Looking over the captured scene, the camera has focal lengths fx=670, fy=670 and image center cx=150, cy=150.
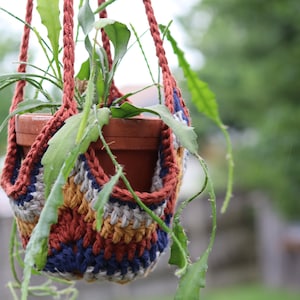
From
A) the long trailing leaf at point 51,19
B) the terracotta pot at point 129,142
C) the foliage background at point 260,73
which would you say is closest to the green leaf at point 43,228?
the terracotta pot at point 129,142

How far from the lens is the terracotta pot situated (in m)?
0.69

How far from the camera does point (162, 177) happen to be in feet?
2.29

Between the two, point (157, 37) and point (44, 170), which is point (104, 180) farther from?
point (157, 37)

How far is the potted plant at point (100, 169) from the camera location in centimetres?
65

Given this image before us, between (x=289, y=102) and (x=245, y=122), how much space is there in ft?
1.39

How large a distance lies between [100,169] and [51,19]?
191mm

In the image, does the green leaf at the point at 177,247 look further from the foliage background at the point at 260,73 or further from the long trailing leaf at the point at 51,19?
the foliage background at the point at 260,73

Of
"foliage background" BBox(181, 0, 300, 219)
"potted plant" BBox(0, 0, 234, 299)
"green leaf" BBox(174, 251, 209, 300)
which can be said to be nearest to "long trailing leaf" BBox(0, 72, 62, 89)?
"potted plant" BBox(0, 0, 234, 299)

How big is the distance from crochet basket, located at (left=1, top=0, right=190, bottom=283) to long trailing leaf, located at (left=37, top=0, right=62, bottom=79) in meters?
0.03

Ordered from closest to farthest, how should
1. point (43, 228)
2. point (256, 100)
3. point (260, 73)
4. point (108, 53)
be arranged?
1. point (43, 228)
2. point (108, 53)
3. point (260, 73)
4. point (256, 100)

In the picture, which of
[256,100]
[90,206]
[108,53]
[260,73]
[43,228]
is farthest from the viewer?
[256,100]

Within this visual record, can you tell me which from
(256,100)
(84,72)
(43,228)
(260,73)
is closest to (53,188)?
(43,228)

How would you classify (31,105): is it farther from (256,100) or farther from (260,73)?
(256,100)

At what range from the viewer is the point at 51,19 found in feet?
2.42
